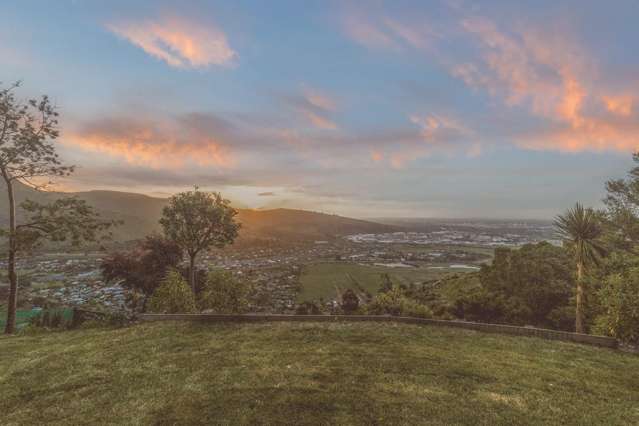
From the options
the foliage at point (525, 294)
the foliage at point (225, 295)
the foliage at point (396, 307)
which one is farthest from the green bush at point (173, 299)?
the foliage at point (525, 294)

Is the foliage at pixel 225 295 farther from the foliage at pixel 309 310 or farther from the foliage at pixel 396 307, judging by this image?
the foliage at pixel 309 310

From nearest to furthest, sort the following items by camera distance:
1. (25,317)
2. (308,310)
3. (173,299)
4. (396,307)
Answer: (173,299)
(25,317)
(396,307)
(308,310)

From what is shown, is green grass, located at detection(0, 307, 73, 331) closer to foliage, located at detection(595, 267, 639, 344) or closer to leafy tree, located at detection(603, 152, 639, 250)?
foliage, located at detection(595, 267, 639, 344)

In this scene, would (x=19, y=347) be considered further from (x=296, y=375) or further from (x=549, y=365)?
(x=549, y=365)

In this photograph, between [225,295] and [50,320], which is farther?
[225,295]

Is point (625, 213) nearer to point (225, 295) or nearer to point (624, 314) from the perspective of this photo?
point (624, 314)

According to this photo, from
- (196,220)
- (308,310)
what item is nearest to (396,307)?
(308,310)
